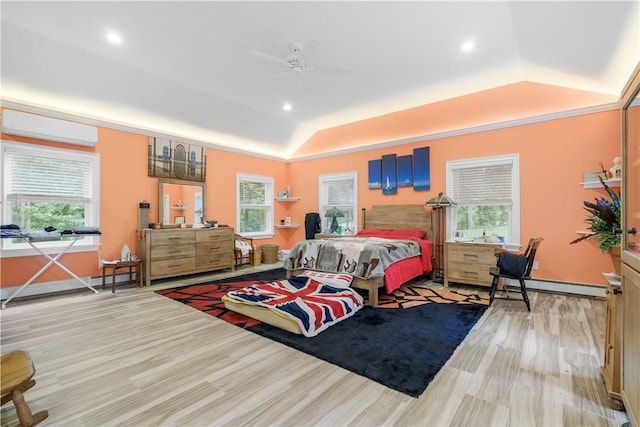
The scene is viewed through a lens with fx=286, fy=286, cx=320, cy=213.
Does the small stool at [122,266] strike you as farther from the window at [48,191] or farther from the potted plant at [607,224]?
the potted plant at [607,224]

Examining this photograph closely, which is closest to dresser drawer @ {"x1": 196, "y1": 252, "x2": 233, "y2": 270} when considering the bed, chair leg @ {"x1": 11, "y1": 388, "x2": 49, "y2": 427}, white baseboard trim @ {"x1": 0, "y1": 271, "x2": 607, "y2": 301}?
white baseboard trim @ {"x1": 0, "y1": 271, "x2": 607, "y2": 301}

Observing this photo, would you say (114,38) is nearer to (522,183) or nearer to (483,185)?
(483,185)

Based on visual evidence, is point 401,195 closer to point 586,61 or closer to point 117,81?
point 586,61

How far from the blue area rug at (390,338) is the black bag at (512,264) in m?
0.54

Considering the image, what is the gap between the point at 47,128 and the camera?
405 cm

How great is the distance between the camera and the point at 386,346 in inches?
98.2

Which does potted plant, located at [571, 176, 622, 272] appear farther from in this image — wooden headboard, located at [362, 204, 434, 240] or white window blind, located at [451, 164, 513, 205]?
wooden headboard, located at [362, 204, 434, 240]

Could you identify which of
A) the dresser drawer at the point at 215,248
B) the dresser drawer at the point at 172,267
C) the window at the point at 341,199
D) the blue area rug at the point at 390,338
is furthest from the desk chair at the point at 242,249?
the blue area rug at the point at 390,338

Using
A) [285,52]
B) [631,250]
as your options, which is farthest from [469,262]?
[285,52]

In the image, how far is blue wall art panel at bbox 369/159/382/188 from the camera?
599 cm

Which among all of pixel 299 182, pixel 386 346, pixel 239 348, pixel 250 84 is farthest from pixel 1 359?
pixel 299 182

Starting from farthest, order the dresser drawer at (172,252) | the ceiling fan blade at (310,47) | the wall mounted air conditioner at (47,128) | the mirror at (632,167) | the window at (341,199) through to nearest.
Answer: the window at (341,199)
the dresser drawer at (172,252)
the wall mounted air conditioner at (47,128)
the ceiling fan blade at (310,47)
the mirror at (632,167)

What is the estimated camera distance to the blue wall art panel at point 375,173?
5988 millimetres

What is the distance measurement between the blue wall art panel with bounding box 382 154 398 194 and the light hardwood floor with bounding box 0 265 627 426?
3187 mm
